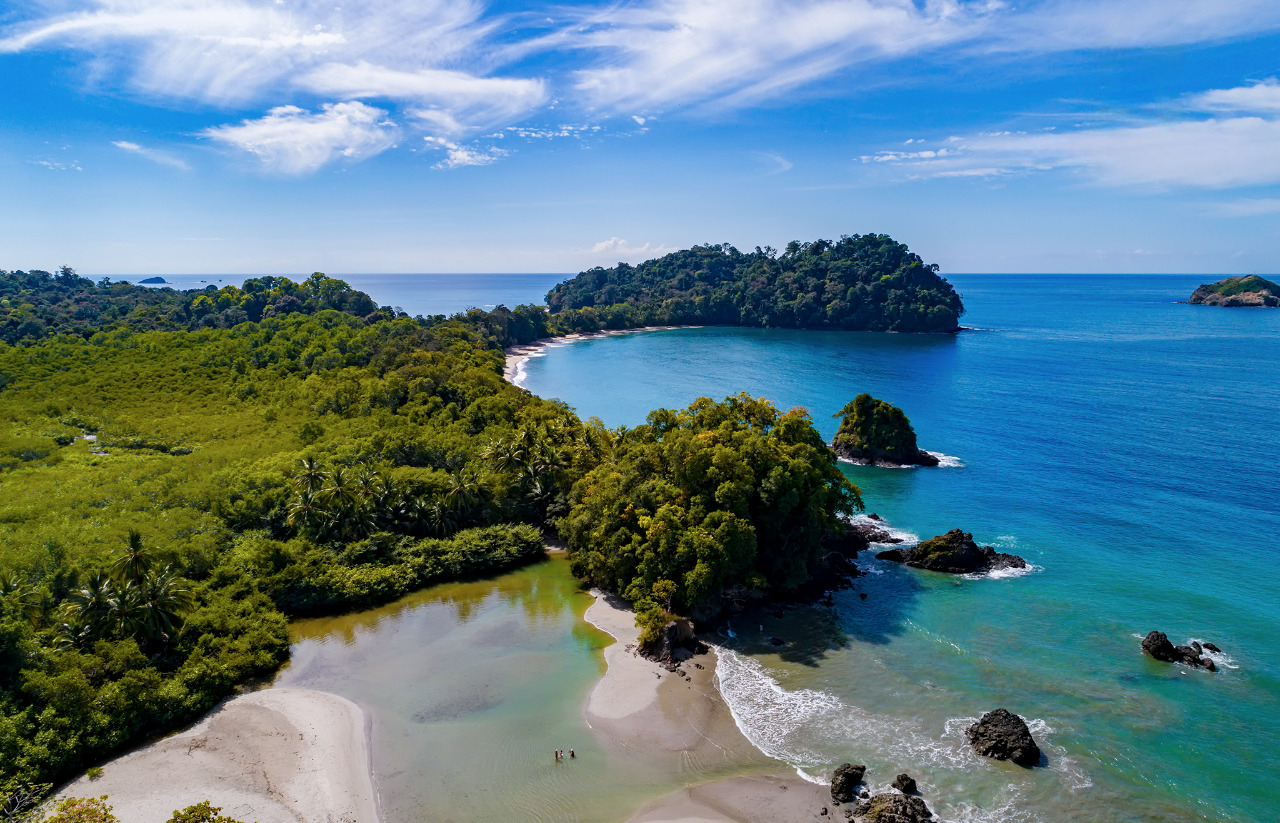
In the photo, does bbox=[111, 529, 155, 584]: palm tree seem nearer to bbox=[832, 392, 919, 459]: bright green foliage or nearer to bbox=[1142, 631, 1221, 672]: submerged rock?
bbox=[1142, 631, 1221, 672]: submerged rock

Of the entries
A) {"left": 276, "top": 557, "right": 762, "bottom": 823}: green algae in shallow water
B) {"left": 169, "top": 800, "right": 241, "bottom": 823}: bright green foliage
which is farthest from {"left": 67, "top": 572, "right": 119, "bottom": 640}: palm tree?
{"left": 169, "top": 800, "right": 241, "bottom": 823}: bright green foliage

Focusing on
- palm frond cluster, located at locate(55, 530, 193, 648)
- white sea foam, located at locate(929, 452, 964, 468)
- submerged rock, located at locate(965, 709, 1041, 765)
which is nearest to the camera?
submerged rock, located at locate(965, 709, 1041, 765)

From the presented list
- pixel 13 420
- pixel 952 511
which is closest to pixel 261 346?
pixel 13 420

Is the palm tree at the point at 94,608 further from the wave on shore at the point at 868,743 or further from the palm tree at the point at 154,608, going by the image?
the wave on shore at the point at 868,743

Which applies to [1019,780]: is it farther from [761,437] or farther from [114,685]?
[114,685]

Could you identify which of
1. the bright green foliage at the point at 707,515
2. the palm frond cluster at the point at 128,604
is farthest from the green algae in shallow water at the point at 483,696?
the palm frond cluster at the point at 128,604

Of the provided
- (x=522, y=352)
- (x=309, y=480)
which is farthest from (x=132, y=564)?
(x=522, y=352)

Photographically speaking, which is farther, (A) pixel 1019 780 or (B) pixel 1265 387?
(B) pixel 1265 387
